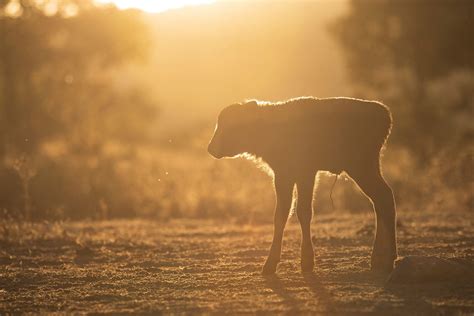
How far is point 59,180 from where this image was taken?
26.2 metres

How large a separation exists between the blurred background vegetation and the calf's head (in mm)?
3065

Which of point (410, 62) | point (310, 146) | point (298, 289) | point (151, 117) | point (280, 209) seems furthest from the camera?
point (151, 117)

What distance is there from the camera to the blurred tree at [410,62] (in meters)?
37.8

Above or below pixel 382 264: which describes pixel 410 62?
above

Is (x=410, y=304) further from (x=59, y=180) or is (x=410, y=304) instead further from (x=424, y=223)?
(x=59, y=180)

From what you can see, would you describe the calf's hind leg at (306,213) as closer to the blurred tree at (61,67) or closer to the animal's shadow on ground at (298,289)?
the animal's shadow on ground at (298,289)

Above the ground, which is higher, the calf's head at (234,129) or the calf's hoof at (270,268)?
the calf's head at (234,129)

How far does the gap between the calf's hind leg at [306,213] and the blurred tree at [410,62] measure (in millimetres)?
26775

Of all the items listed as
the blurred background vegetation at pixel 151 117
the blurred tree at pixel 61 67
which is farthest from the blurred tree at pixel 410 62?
the blurred tree at pixel 61 67

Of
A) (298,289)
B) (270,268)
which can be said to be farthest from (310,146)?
(298,289)

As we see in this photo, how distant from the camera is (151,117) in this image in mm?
51094

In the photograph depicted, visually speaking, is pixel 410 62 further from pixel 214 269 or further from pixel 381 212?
pixel 381 212

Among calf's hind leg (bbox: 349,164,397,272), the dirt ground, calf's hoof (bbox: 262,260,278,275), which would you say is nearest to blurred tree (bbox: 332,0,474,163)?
the dirt ground

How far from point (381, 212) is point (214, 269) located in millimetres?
2463
